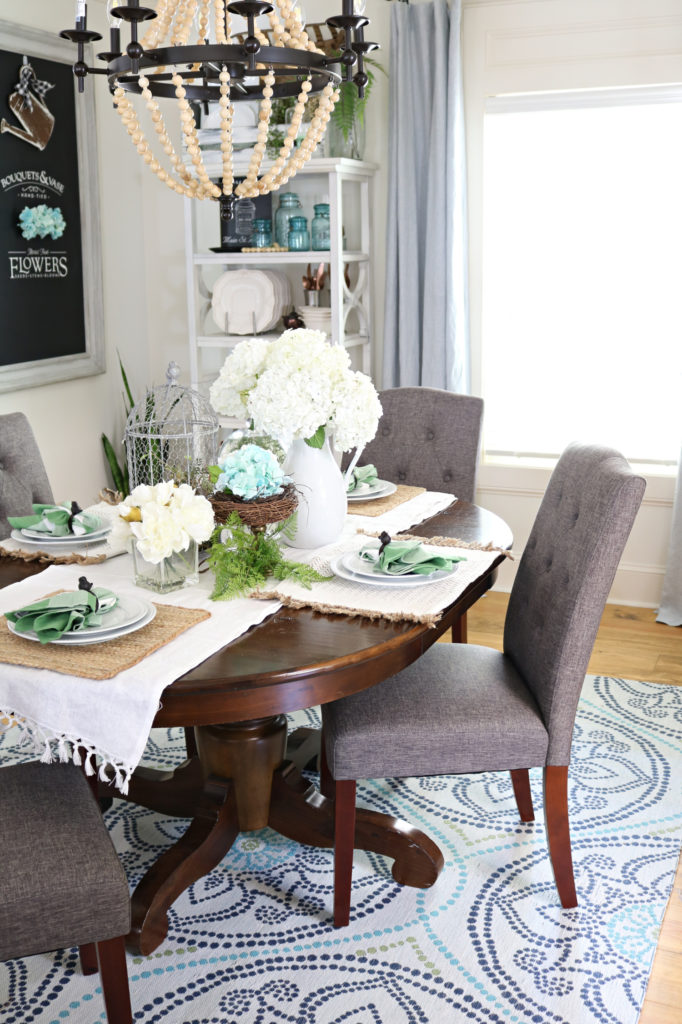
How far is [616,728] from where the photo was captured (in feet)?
10.2

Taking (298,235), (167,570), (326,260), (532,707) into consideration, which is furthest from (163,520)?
(298,235)

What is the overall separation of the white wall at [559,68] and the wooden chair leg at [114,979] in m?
2.90

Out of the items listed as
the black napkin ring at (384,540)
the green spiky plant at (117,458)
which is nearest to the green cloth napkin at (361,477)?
the black napkin ring at (384,540)

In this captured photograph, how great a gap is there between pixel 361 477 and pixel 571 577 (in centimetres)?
91

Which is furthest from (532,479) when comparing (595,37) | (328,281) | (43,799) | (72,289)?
(43,799)

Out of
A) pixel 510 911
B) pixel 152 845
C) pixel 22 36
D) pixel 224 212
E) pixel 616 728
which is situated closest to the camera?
pixel 224 212

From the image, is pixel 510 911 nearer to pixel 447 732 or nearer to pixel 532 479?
pixel 447 732

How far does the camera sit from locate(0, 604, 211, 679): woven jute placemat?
1.71m

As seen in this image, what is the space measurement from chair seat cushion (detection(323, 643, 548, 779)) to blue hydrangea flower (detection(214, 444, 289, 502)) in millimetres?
503

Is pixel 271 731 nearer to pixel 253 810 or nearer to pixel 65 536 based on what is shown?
pixel 253 810

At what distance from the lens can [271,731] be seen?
2.38 m

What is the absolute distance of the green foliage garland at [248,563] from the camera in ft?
6.81

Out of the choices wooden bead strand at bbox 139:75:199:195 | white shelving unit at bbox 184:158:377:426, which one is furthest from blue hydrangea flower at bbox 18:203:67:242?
wooden bead strand at bbox 139:75:199:195

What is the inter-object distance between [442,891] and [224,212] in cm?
156
